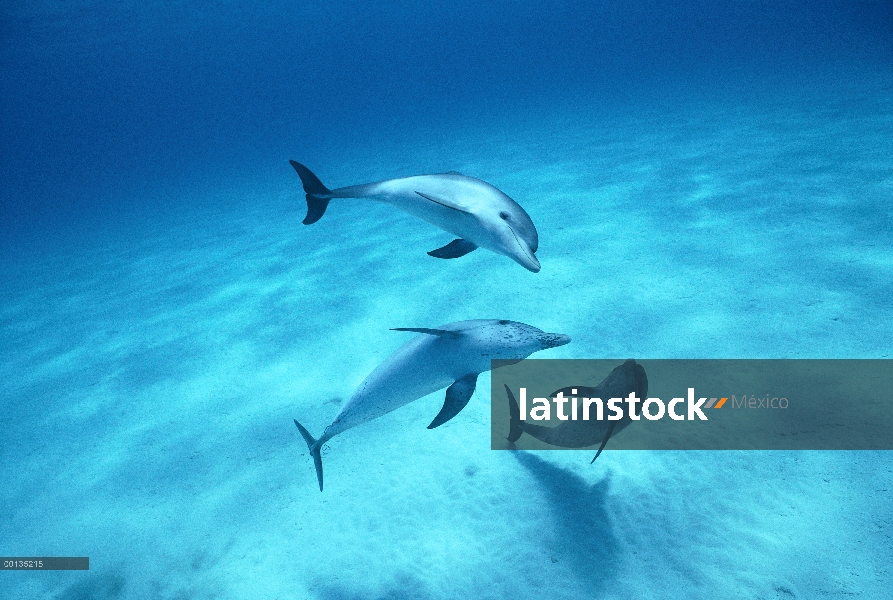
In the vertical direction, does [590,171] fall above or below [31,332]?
above

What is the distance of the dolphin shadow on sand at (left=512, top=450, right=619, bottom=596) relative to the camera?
257cm

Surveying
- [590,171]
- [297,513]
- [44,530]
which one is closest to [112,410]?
[44,530]

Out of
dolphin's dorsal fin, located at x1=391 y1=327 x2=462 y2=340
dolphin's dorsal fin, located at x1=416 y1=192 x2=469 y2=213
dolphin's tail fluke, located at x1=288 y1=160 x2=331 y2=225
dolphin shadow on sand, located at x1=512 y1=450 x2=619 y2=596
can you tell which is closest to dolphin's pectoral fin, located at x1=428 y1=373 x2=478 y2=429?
dolphin's dorsal fin, located at x1=391 y1=327 x2=462 y2=340

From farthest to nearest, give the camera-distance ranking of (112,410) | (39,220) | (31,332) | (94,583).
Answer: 1. (39,220)
2. (31,332)
3. (112,410)
4. (94,583)

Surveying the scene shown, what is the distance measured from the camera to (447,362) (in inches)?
93.0

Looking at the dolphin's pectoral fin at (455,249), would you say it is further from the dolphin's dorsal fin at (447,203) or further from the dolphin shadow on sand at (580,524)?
the dolphin shadow on sand at (580,524)

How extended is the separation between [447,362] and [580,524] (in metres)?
1.54

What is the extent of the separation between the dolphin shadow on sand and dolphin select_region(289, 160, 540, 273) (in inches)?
69.6

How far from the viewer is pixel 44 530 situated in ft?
12.1

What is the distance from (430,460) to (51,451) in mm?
4413

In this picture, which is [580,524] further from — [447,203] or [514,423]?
[447,203]

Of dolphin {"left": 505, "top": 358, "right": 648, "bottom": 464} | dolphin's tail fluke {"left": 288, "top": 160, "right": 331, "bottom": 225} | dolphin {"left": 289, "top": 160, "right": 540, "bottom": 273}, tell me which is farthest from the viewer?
dolphin's tail fluke {"left": 288, "top": 160, "right": 331, "bottom": 225}

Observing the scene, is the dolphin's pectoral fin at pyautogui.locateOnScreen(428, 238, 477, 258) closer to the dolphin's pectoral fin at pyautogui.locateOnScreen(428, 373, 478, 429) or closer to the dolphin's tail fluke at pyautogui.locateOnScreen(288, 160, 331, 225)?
the dolphin's pectoral fin at pyautogui.locateOnScreen(428, 373, 478, 429)

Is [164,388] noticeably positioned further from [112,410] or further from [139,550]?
[139,550]
